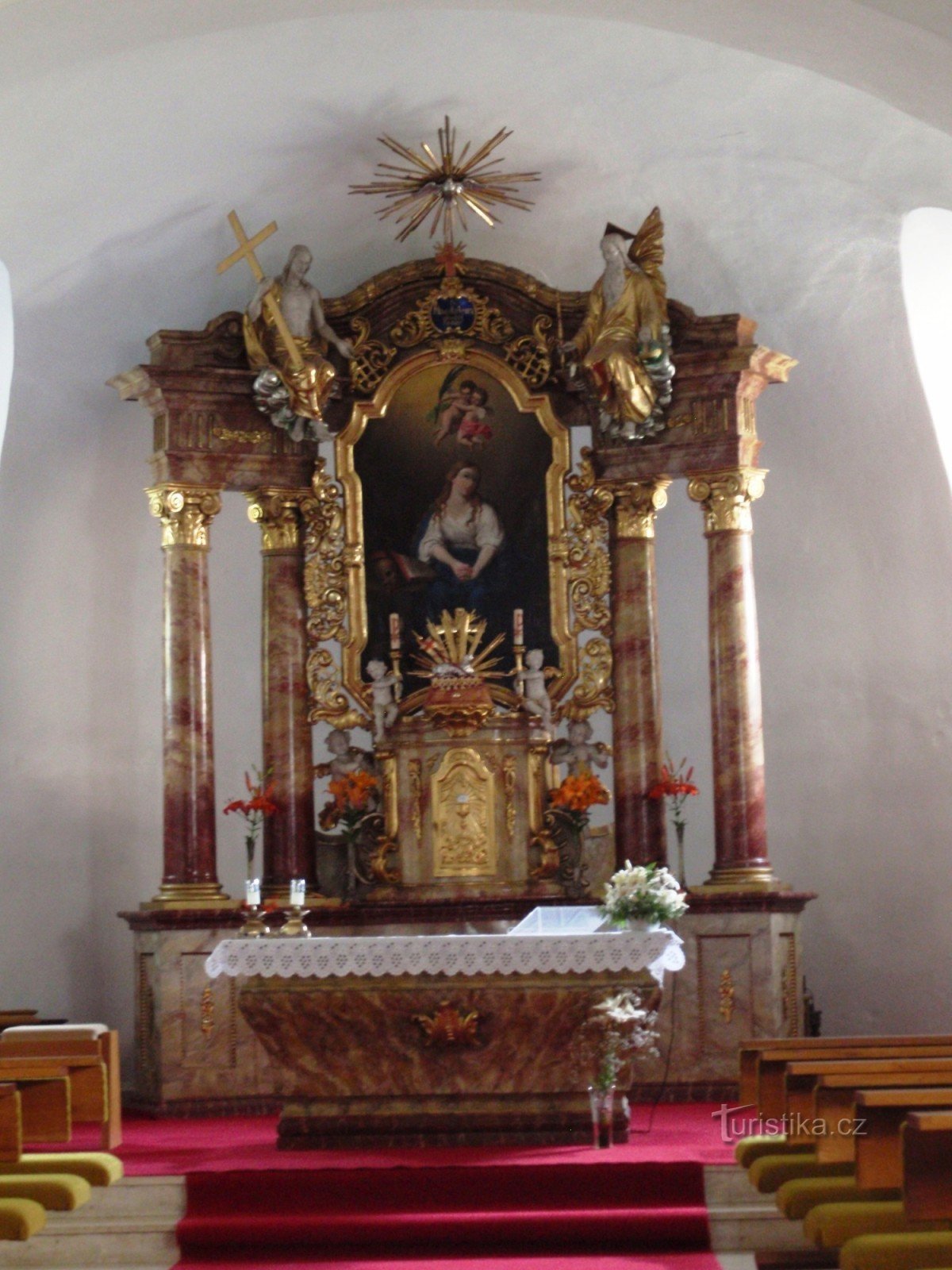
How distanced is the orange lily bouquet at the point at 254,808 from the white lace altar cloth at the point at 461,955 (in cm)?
237

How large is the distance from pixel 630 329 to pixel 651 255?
0.53m

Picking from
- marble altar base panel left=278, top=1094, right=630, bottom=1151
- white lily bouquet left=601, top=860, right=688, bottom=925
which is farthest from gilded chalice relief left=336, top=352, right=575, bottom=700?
marble altar base panel left=278, top=1094, right=630, bottom=1151

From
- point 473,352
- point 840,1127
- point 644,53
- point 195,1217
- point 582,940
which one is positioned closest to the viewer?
point 840,1127

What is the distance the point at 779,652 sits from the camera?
14391 millimetres

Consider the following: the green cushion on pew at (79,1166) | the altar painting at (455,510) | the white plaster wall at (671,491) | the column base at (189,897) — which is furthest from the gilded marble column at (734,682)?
the green cushion on pew at (79,1166)

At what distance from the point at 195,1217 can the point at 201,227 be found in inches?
275

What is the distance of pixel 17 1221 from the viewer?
24.9ft

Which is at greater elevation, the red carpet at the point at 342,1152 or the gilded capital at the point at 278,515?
the gilded capital at the point at 278,515

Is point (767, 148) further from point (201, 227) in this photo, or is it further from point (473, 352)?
point (201, 227)

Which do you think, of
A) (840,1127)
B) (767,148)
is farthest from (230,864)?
(840,1127)

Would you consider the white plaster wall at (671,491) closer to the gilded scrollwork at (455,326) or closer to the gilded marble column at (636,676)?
the gilded scrollwork at (455,326)

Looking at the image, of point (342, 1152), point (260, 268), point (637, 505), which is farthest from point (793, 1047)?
point (260, 268)

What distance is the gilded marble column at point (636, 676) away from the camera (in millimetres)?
13273

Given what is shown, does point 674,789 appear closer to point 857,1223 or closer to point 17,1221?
point 857,1223
